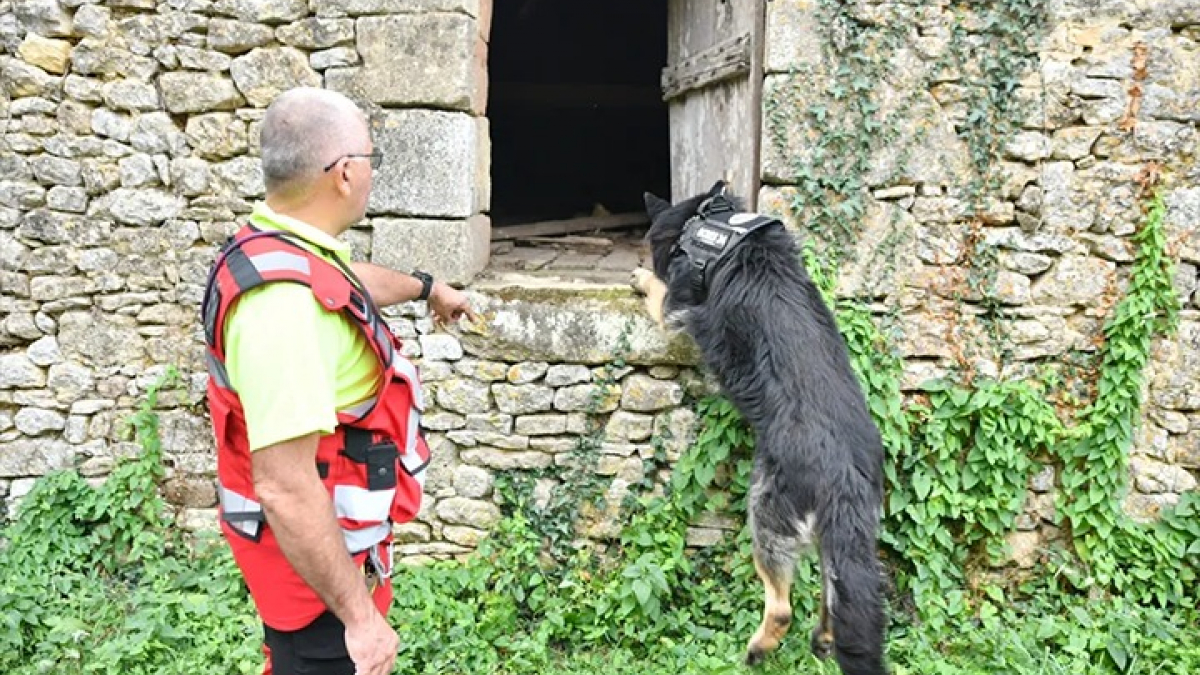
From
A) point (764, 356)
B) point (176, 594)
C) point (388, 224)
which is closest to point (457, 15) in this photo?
point (388, 224)

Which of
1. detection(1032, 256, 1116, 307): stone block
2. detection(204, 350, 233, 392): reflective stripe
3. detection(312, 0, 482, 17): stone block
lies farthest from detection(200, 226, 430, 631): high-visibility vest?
detection(1032, 256, 1116, 307): stone block

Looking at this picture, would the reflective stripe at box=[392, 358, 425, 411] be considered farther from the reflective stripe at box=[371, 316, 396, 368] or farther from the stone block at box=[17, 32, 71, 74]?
the stone block at box=[17, 32, 71, 74]

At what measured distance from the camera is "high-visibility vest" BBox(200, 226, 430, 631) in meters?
1.96

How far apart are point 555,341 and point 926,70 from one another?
1.92 m

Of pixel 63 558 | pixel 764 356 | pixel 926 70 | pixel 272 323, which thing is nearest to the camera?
pixel 272 323

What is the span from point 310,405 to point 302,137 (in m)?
0.58

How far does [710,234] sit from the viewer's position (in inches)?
137

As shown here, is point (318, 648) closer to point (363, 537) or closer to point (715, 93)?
point (363, 537)

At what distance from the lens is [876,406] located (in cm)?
378

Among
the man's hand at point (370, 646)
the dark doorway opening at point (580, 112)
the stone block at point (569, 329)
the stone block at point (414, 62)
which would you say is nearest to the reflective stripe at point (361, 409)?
the man's hand at point (370, 646)

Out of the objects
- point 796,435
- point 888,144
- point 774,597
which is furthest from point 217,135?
point 774,597

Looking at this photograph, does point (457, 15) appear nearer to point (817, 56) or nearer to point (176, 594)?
point (817, 56)

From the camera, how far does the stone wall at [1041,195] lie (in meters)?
3.70

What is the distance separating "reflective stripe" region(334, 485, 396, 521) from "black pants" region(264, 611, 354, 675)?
0.75ft
